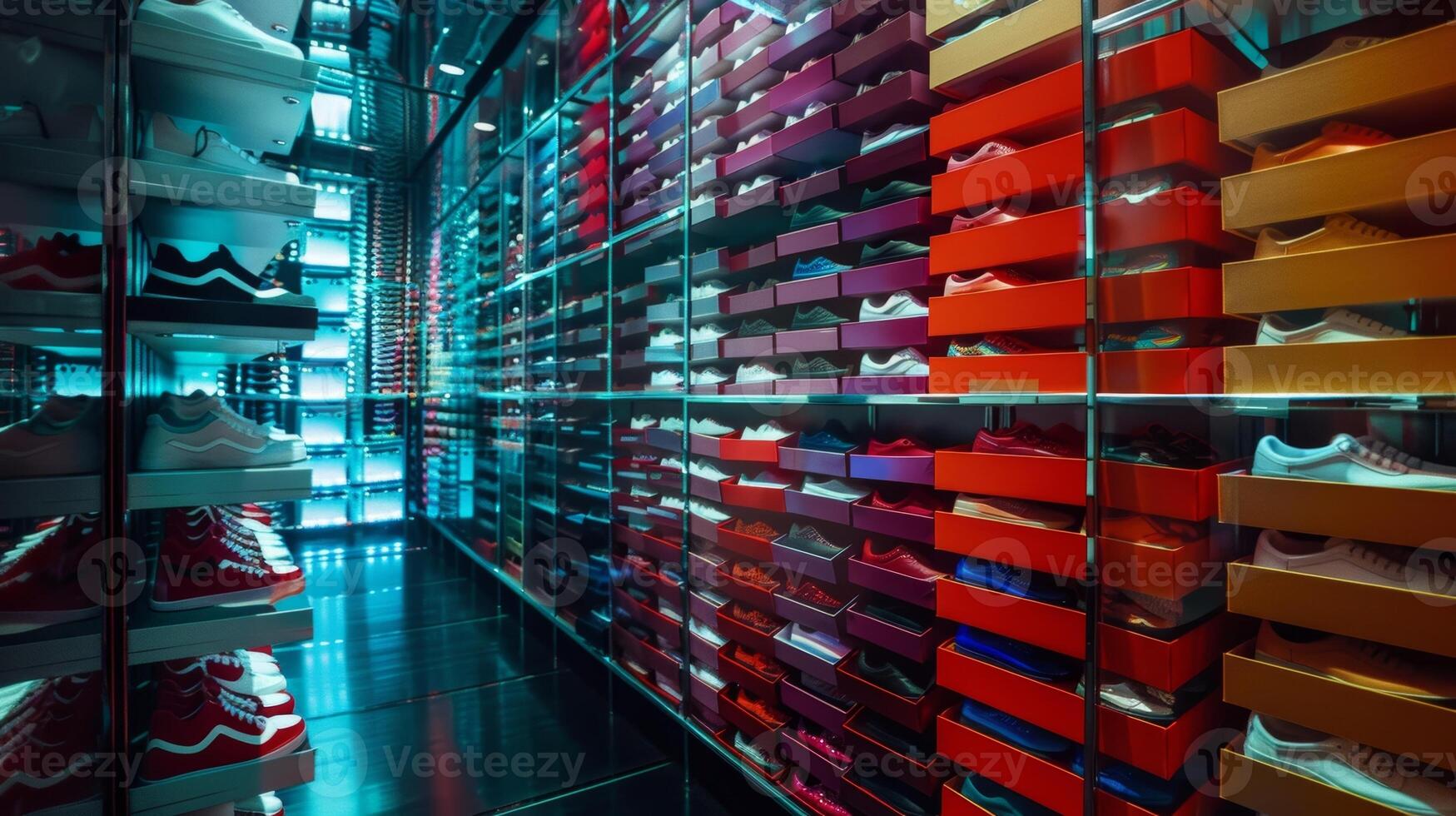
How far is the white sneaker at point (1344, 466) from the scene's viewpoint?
118 centimetres

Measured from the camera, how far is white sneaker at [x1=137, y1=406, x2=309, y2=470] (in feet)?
5.88

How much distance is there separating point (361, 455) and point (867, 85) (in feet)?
23.1

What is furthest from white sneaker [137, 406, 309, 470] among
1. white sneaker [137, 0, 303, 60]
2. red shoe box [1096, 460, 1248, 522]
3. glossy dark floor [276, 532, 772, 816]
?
red shoe box [1096, 460, 1248, 522]

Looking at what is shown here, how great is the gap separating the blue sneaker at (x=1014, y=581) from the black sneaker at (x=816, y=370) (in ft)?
→ 2.49

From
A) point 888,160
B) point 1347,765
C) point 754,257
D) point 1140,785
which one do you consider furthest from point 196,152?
point 1347,765

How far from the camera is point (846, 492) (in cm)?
225

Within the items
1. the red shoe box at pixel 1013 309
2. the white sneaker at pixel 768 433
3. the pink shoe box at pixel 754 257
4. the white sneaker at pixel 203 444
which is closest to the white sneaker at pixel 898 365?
the red shoe box at pixel 1013 309

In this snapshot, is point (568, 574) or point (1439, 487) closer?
point (1439, 487)

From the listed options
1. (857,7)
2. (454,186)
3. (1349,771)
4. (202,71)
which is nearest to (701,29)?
(857,7)

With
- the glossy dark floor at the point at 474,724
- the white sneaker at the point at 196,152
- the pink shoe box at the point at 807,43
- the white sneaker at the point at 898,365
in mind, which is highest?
the pink shoe box at the point at 807,43

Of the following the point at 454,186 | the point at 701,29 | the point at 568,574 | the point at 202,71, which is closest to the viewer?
the point at 202,71

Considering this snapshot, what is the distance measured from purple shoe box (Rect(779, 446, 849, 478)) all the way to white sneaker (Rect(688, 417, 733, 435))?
0.44 meters

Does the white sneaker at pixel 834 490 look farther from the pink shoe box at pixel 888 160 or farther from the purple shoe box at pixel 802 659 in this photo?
the pink shoe box at pixel 888 160

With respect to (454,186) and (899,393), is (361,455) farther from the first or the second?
(899,393)
